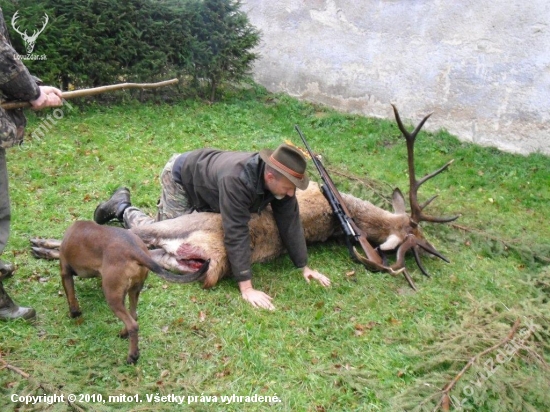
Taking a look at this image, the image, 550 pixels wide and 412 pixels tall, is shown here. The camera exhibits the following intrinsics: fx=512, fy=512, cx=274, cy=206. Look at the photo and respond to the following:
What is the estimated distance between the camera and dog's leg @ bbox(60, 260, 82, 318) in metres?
3.92

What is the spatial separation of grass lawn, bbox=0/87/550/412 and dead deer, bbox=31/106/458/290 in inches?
6.9

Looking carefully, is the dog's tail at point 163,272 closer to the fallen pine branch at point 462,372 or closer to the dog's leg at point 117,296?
the dog's leg at point 117,296

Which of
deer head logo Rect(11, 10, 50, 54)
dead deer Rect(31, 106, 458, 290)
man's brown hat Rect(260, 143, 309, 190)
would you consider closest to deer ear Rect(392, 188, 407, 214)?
dead deer Rect(31, 106, 458, 290)

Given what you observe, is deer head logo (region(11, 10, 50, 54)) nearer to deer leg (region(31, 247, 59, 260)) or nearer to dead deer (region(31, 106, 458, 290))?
dead deer (region(31, 106, 458, 290))

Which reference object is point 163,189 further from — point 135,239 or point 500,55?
point 500,55

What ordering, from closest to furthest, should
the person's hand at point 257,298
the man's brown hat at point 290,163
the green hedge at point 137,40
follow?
the man's brown hat at point 290,163 → the person's hand at point 257,298 → the green hedge at point 137,40

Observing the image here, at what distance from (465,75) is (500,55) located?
2.20ft

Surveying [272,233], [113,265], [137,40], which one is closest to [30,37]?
[137,40]

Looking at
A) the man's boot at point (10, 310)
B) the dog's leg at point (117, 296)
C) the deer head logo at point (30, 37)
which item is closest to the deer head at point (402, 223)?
the dog's leg at point (117, 296)

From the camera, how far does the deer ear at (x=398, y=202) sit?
620cm

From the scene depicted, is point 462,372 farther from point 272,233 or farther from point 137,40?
point 137,40

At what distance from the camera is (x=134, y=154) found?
24.6ft

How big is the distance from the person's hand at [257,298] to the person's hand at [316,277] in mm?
609

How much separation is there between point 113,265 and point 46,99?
1278 mm
